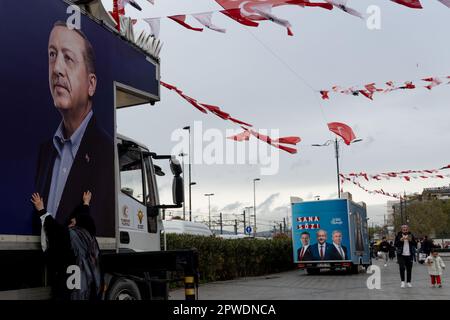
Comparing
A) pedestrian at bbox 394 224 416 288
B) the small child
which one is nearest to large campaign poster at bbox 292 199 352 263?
the small child

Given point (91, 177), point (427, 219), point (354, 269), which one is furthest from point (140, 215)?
point (427, 219)

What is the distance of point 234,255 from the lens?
21.4 m

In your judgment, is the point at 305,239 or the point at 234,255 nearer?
the point at 234,255

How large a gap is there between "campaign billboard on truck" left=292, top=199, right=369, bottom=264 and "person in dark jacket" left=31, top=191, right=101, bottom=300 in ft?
54.4

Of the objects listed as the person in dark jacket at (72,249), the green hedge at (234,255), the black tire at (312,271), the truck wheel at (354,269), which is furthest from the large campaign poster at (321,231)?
the person in dark jacket at (72,249)

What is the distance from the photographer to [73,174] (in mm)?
5512

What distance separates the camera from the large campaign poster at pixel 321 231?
69.7 feet

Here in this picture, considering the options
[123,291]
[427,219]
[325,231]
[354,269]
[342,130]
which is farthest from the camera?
[427,219]

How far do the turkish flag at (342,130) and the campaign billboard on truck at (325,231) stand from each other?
8.24 meters

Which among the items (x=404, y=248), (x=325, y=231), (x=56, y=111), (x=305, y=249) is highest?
(x=56, y=111)

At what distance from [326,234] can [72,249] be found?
17160mm

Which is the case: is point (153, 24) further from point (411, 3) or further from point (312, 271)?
point (312, 271)

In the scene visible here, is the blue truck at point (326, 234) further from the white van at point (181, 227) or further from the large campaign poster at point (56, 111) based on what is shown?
the large campaign poster at point (56, 111)

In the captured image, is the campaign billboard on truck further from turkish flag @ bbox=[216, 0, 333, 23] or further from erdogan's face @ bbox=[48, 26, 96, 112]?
erdogan's face @ bbox=[48, 26, 96, 112]
